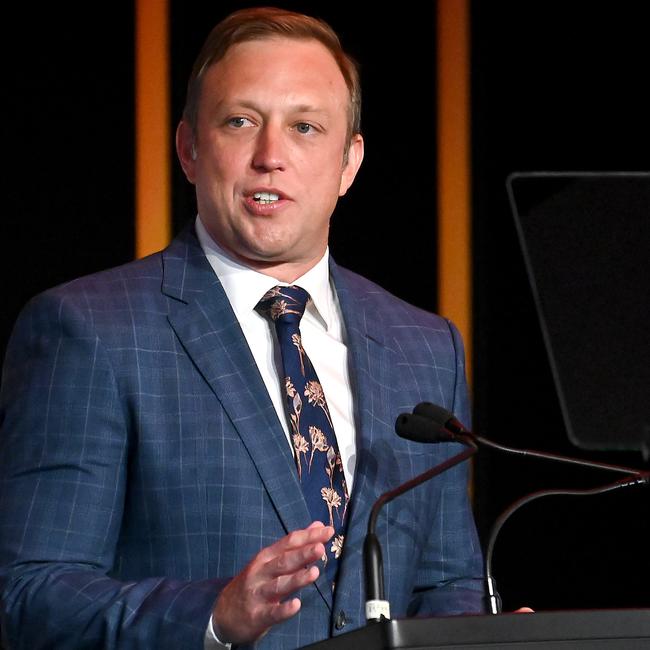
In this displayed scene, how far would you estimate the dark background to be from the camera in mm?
3068

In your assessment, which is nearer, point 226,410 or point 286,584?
point 286,584

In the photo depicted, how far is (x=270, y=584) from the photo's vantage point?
60.7 inches

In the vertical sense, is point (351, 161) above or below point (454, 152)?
below

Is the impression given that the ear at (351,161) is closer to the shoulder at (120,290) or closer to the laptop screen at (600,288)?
the shoulder at (120,290)

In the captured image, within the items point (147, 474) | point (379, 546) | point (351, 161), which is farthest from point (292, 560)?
point (351, 161)

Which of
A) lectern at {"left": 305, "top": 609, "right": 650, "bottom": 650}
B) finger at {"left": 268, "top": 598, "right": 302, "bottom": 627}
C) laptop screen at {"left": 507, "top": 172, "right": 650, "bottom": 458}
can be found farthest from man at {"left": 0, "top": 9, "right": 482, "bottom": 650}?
laptop screen at {"left": 507, "top": 172, "right": 650, "bottom": 458}

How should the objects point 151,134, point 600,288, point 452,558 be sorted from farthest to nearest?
point 151,134 → point 600,288 → point 452,558

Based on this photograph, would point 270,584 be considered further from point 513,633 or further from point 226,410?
point 226,410

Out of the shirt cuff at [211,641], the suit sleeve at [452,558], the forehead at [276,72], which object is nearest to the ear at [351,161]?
the forehead at [276,72]

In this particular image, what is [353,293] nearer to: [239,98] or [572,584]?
[239,98]

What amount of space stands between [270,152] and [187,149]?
21 centimetres

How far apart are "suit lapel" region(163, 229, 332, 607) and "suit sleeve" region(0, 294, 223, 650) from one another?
14 centimetres

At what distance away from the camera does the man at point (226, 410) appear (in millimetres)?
1839

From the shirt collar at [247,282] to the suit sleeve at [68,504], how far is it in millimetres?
261
